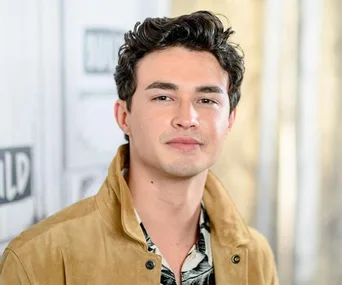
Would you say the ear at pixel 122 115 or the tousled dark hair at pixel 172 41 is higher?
the tousled dark hair at pixel 172 41

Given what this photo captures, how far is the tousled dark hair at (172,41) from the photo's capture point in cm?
119

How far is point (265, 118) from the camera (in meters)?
1.77

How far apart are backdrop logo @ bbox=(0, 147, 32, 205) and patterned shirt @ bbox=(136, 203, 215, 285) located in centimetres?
26

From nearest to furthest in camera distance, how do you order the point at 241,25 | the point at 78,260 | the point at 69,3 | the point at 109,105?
the point at 78,260 → the point at 69,3 → the point at 109,105 → the point at 241,25

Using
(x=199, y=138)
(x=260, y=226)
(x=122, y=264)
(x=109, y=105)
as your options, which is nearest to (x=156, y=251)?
(x=122, y=264)

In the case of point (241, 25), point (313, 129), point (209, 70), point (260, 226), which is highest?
point (241, 25)

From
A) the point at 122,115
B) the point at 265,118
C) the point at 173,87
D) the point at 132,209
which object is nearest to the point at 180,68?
the point at 173,87

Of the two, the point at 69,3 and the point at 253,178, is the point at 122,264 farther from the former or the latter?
the point at 253,178

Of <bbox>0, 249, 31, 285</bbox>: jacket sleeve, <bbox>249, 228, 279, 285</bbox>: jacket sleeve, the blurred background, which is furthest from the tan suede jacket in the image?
the blurred background

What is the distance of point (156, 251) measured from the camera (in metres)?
1.21

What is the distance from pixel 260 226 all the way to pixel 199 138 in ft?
2.37

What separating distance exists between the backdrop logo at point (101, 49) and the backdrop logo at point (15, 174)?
27cm

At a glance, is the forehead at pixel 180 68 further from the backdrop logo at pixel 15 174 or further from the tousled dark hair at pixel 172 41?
the backdrop logo at pixel 15 174

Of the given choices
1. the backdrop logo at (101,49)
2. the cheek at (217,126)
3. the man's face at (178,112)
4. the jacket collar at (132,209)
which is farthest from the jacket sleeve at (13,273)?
the backdrop logo at (101,49)
